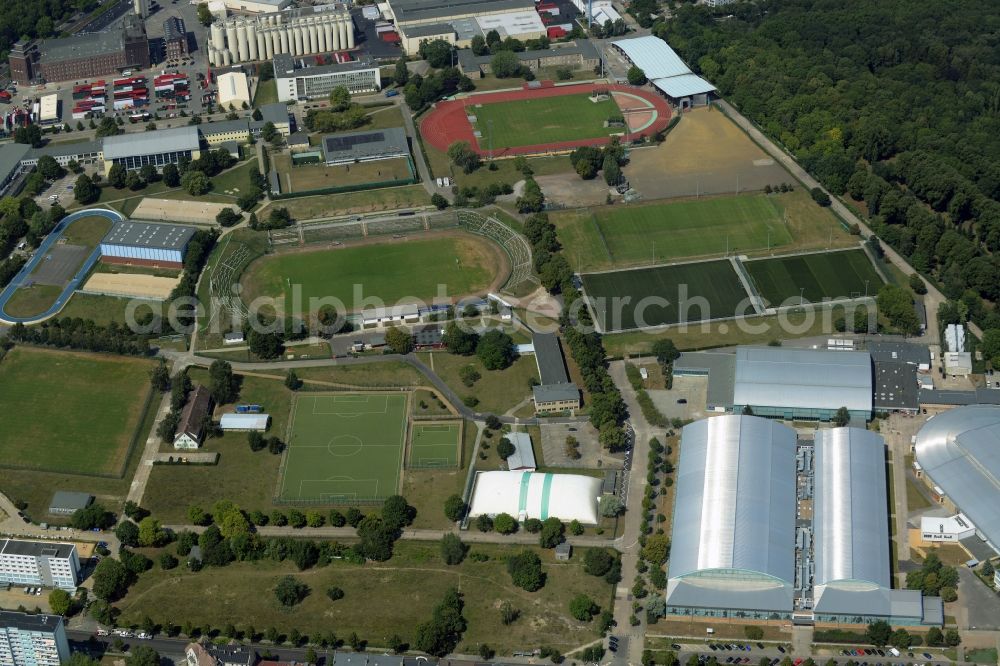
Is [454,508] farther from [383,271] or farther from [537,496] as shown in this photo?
[383,271]

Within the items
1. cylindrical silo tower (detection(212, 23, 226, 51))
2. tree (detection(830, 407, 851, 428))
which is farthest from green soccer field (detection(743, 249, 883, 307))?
cylindrical silo tower (detection(212, 23, 226, 51))

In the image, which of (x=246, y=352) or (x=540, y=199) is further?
(x=540, y=199)

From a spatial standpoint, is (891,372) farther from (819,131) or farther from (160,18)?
(160,18)

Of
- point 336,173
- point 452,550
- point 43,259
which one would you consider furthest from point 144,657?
point 336,173

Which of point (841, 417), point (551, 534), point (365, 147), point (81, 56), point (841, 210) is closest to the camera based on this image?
point (551, 534)

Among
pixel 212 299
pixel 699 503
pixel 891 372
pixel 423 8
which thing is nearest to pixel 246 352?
pixel 212 299

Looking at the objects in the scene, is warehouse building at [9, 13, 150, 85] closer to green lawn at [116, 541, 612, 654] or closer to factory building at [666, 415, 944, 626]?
green lawn at [116, 541, 612, 654]
